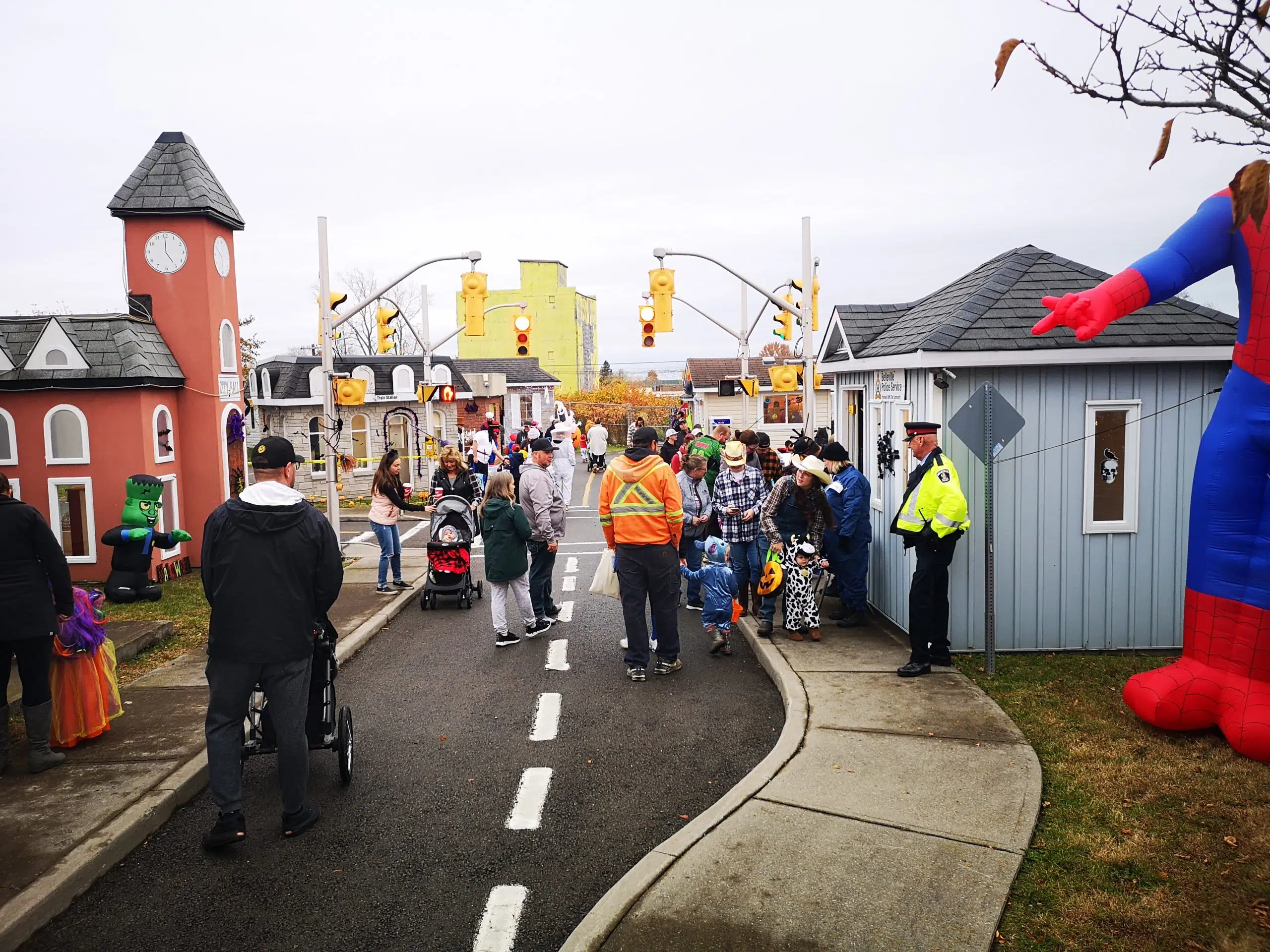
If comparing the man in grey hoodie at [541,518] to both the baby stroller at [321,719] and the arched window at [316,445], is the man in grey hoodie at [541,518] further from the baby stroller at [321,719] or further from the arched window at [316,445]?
the arched window at [316,445]

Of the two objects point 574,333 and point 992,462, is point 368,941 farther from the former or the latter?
point 574,333

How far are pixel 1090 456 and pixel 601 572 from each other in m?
4.67

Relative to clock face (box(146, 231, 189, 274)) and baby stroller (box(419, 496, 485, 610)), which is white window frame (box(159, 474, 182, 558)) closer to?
clock face (box(146, 231, 189, 274))

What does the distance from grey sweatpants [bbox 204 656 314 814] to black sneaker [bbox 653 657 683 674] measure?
12.7 feet

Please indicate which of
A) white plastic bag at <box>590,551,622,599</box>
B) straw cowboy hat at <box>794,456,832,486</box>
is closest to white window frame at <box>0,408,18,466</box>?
white plastic bag at <box>590,551,622,599</box>

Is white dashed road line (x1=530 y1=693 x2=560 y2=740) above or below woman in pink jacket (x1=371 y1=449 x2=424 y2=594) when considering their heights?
below

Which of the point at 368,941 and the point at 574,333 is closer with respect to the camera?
the point at 368,941

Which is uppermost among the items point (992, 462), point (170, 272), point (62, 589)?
point (170, 272)

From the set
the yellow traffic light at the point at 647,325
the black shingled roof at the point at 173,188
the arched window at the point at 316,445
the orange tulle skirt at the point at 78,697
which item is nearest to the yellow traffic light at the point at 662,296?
the yellow traffic light at the point at 647,325

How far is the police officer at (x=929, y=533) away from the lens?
778cm

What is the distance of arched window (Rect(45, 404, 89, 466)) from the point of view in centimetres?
1309

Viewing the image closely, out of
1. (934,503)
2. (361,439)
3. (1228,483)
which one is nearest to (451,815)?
(934,503)

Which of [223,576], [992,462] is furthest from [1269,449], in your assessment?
[223,576]

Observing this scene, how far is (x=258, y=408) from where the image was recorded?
28.8 metres
